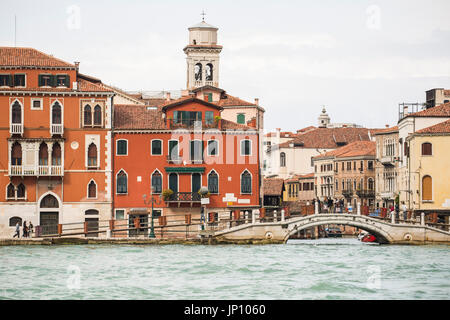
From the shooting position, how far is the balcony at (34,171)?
54.8m

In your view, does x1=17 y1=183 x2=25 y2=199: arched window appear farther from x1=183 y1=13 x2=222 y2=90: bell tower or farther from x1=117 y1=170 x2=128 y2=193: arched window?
x1=183 y1=13 x2=222 y2=90: bell tower

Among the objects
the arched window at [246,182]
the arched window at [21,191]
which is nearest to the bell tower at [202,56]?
the arched window at [246,182]

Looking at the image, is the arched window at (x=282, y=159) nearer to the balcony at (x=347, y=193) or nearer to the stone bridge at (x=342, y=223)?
the balcony at (x=347, y=193)

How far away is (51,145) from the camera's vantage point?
181 ft

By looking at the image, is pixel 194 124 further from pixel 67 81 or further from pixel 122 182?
pixel 67 81

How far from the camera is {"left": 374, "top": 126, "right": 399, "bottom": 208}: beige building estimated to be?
73.5 meters

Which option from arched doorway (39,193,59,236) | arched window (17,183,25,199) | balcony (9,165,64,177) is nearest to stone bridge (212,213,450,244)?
arched doorway (39,193,59,236)

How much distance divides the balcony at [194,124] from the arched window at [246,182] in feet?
9.39

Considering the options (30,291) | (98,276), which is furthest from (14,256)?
(30,291)

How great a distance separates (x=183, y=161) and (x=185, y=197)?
74.5 inches

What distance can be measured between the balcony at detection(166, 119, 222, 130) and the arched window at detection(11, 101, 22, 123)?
Result: 7.63 meters

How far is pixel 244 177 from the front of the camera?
57406 mm

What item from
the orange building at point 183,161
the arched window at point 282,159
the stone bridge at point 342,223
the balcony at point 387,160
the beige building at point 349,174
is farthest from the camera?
the arched window at point 282,159

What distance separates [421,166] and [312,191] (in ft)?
121
